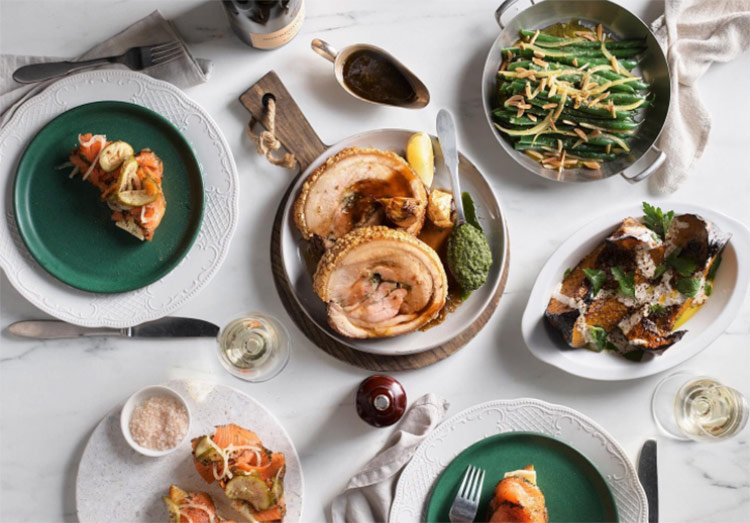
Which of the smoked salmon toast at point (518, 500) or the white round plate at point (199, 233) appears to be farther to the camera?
the white round plate at point (199, 233)

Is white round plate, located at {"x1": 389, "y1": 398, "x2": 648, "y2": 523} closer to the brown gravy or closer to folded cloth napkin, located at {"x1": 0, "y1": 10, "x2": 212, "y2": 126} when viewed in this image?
the brown gravy

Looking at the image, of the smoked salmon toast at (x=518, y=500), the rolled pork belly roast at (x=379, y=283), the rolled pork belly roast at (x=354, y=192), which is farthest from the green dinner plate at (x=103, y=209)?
the smoked salmon toast at (x=518, y=500)

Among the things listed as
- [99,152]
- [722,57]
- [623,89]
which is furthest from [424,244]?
[722,57]

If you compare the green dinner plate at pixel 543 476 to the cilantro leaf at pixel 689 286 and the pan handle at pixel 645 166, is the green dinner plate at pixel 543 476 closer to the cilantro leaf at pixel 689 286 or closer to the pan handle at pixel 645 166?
the cilantro leaf at pixel 689 286

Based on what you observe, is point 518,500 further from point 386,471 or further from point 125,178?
point 125,178

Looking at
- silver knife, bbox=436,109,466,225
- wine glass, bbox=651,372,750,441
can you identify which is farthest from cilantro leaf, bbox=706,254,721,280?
silver knife, bbox=436,109,466,225

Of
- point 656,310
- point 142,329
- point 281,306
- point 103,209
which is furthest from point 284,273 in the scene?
point 656,310
